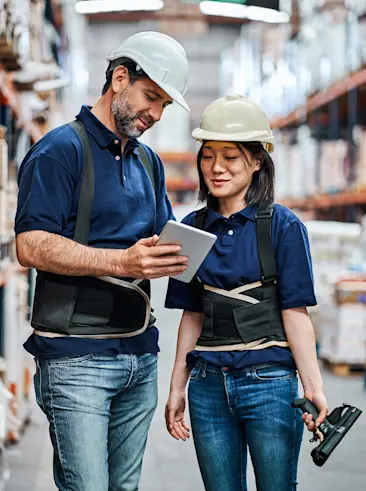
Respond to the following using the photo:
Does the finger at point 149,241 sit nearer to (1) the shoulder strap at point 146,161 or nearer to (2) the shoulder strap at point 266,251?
(2) the shoulder strap at point 266,251

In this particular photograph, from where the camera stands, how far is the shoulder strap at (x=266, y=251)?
241cm

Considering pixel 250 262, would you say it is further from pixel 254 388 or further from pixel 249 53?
pixel 249 53

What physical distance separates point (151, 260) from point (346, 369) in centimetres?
534

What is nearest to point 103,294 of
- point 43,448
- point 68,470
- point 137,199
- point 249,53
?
point 137,199

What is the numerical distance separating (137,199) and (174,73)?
0.38 m

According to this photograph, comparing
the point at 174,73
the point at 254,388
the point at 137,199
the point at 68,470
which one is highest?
the point at 174,73

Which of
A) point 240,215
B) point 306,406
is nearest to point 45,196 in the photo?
point 240,215

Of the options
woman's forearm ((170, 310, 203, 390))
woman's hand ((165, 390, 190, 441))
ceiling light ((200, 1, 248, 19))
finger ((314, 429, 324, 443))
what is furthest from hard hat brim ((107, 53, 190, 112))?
ceiling light ((200, 1, 248, 19))

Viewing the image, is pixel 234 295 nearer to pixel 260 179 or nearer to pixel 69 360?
A: pixel 260 179

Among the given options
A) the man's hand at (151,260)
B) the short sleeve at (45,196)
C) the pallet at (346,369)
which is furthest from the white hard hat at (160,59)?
the pallet at (346,369)

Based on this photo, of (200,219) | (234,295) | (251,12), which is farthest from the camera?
(251,12)

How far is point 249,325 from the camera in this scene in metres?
2.41

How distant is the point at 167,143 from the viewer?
674 inches

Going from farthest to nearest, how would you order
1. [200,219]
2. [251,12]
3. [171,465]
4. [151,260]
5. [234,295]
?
[251,12], [171,465], [200,219], [234,295], [151,260]
